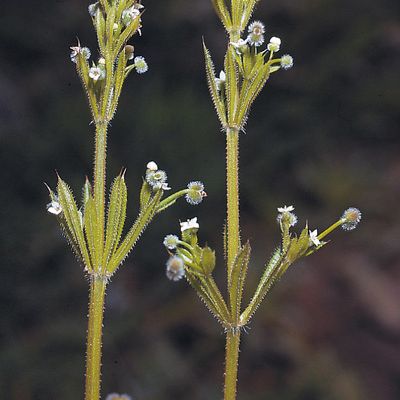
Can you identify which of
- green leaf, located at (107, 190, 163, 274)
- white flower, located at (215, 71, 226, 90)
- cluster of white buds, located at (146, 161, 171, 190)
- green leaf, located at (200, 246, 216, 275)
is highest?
white flower, located at (215, 71, 226, 90)

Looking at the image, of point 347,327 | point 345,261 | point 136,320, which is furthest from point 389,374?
point 136,320

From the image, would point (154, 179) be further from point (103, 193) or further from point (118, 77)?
point (118, 77)

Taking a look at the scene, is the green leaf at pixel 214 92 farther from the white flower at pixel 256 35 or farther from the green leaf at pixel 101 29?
the green leaf at pixel 101 29

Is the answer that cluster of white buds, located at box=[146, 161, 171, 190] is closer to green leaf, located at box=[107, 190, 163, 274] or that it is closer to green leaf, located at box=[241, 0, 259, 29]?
green leaf, located at box=[107, 190, 163, 274]

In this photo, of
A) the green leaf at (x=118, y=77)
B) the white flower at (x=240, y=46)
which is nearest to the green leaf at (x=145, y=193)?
the green leaf at (x=118, y=77)

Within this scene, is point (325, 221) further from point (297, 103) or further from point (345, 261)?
point (297, 103)

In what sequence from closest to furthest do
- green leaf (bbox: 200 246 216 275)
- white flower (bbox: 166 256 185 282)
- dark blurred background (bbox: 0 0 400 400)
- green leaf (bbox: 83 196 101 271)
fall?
white flower (bbox: 166 256 185 282)
green leaf (bbox: 200 246 216 275)
green leaf (bbox: 83 196 101 271)
dark blurred background (bbox: 0 0 400 400)

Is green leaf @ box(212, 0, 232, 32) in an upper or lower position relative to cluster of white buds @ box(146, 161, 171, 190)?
upper

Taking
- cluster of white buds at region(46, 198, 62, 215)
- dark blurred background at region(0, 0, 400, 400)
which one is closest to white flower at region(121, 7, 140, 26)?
cluster of white buds at region(46, 198, 62, 215)
